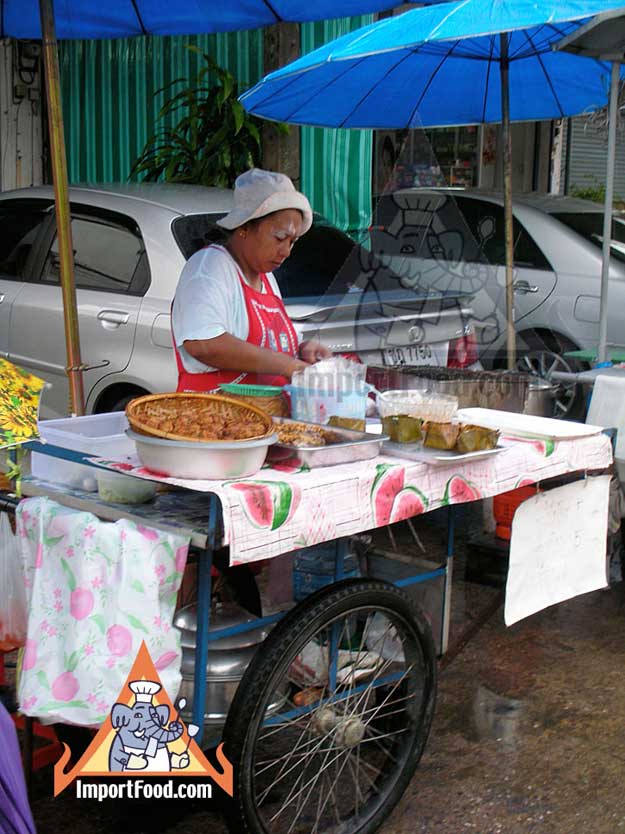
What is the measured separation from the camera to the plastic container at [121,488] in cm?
237

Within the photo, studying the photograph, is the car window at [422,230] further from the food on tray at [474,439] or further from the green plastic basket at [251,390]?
the food on tray at [474,439]

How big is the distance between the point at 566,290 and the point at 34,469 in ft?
17.7

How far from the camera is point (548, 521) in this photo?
3.03 metres

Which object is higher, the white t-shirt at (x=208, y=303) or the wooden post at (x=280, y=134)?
the wooden post at (x=280, y=134)

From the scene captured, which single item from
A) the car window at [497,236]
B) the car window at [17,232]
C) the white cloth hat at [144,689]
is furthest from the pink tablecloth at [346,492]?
the car window at [497,236]

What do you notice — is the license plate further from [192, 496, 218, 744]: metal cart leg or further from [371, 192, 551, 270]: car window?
[192, 496, 218, 744]: metal cart leg

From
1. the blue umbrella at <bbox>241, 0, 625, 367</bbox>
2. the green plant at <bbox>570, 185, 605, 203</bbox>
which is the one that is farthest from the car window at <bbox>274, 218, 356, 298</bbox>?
the green plant at <bbox>570, 185, 605, 203</bbox>

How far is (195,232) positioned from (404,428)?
287cm

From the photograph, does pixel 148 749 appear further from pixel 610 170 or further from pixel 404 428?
pixel 610 170

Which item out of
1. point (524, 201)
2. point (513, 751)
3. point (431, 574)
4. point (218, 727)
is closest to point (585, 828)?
point (513, 751)

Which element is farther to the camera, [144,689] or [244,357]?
[244,357]

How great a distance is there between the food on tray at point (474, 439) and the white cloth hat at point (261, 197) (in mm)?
986

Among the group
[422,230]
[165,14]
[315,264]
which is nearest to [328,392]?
[422,230]

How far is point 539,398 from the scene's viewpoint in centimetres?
349
